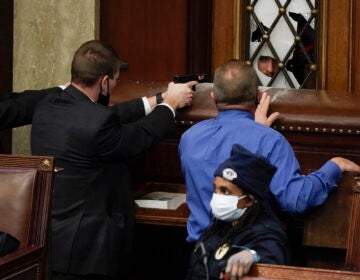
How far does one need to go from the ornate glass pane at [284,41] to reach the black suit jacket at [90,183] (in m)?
1.45

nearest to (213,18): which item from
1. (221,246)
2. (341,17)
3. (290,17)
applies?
(290,17)

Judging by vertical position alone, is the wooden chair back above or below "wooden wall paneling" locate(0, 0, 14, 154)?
below

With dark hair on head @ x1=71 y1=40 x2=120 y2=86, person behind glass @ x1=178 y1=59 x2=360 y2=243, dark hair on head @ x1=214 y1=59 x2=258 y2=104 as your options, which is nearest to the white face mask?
person behind glass @ x1=178 y1=59 x2=360 y2=243

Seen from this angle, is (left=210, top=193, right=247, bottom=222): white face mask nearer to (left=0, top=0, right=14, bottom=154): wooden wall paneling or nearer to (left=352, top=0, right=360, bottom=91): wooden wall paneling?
(left=352, top=0, right=360, bottom=91): wooden wall paneling

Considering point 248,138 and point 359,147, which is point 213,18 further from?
point 248,138

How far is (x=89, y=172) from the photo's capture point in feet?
10.1

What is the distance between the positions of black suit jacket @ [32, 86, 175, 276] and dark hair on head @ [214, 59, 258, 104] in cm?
37

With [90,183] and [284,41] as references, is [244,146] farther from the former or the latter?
[284,41]

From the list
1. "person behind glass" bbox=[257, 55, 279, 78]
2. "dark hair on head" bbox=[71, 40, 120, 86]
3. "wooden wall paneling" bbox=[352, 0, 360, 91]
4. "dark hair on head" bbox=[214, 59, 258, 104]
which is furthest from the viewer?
"person behind glass" bbox=[257, 55, 279, 78]

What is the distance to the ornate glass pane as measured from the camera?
14.3 ft

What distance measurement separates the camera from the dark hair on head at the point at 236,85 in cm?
290

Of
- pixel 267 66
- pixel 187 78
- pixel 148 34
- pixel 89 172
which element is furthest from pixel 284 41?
pixel 89 172

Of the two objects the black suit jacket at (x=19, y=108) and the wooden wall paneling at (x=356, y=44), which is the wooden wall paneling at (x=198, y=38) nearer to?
the wooden wall paneling at (x=356, y=44)

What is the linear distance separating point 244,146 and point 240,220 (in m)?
0.30
